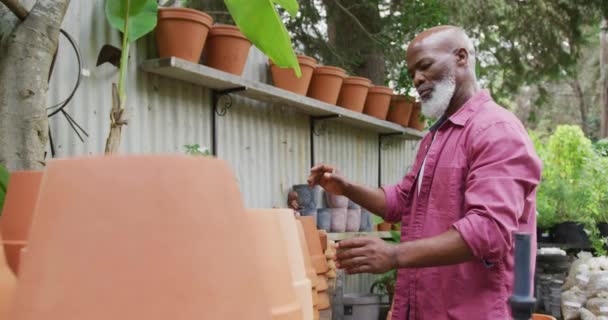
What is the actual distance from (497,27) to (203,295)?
24.2ft

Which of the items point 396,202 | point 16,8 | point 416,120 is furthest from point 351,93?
point 16,8

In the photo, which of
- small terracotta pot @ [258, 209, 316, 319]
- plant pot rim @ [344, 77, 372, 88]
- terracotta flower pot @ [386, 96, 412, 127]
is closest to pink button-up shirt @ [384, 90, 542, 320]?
small terracotta pot @ [258, 209, 316, 319]

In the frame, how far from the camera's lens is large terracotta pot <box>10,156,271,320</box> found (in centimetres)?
33

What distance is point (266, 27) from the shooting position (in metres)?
1.38

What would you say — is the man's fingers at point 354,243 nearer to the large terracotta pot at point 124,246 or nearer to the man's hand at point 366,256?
the man's hand at point 366,256

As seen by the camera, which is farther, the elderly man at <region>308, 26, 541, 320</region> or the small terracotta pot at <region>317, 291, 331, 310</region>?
the small terracotta pot at <region>317, 291, 331, 310</region>

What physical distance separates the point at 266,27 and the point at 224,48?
1894 millimetres

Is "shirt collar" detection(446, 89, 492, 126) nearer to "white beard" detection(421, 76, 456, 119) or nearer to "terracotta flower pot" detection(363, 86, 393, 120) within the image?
"white beard" detection(421, 76, 456, 119)

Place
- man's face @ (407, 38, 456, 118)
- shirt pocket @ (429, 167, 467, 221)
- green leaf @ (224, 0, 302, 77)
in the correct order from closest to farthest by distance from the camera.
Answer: green leaf @ (224, 0, 302, 77) → shirt pocket @ (429, 167, 467, 221) → man's face @ (407, 38, 456, 118)

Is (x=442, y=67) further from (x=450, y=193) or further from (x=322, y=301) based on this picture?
(x=322, y=301)

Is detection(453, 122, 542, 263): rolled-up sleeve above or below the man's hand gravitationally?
above

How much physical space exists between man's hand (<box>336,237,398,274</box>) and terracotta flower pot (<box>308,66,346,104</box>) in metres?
2.75

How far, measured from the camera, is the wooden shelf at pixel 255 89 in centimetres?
288

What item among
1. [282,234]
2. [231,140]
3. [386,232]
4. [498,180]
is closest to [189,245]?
[282,234]
